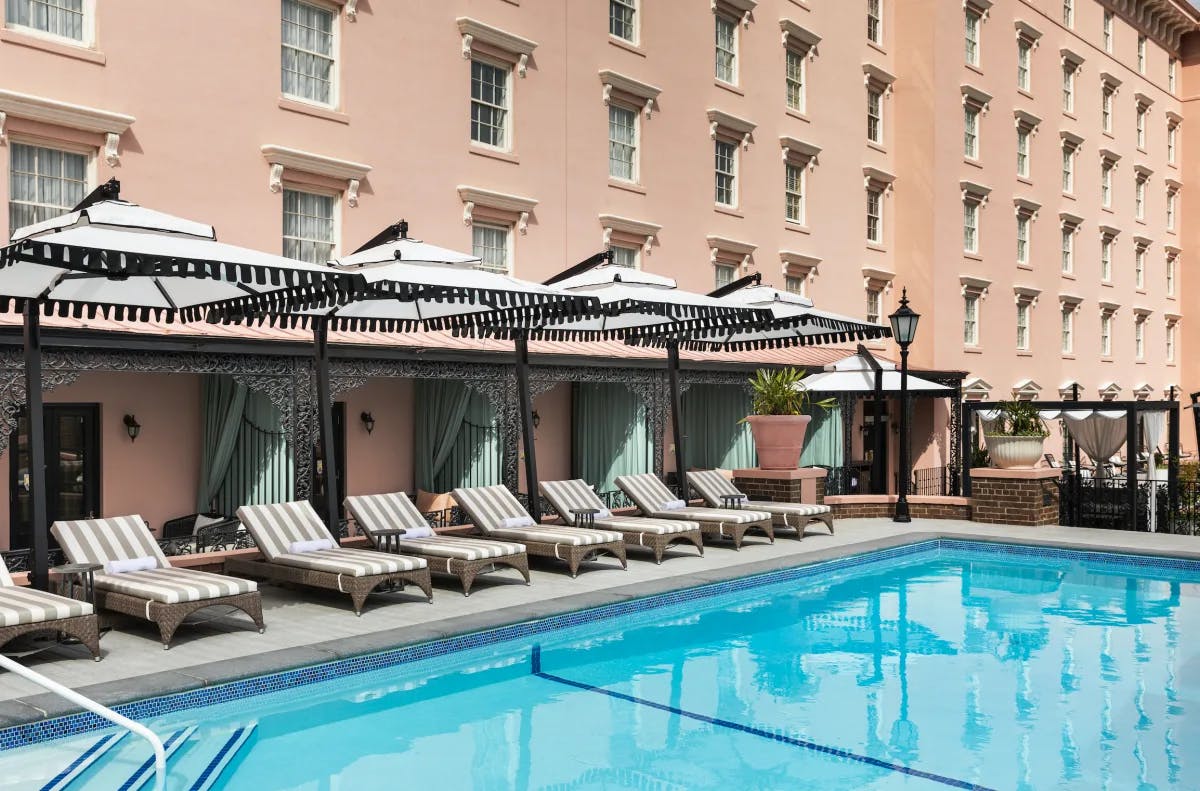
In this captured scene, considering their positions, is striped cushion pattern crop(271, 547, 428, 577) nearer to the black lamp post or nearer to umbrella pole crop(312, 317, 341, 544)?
umbrella pole crop(312, 317, 341, 544)

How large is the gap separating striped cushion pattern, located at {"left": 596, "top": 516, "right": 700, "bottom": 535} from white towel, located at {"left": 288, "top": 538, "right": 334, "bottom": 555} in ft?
11.8

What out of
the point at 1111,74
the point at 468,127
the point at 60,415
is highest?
the point at 1111,74

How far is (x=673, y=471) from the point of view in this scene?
71.2ft

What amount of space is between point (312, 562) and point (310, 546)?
0.76 m

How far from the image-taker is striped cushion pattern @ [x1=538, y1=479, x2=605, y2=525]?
13.6 m

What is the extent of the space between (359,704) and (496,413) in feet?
29.1

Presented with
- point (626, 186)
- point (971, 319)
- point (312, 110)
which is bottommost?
point (971, 319)

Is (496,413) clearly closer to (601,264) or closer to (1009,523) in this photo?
(601,264)

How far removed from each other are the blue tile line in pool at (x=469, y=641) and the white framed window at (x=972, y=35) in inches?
731

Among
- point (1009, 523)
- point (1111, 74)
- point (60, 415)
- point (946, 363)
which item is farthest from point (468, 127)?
point (1111, 74)

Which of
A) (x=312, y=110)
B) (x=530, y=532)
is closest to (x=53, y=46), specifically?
(x=312, y=110)

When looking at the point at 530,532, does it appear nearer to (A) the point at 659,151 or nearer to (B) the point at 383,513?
(B) the point at 383,513

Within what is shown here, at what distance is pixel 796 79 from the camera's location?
25266 millimetres

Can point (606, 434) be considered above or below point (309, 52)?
below
